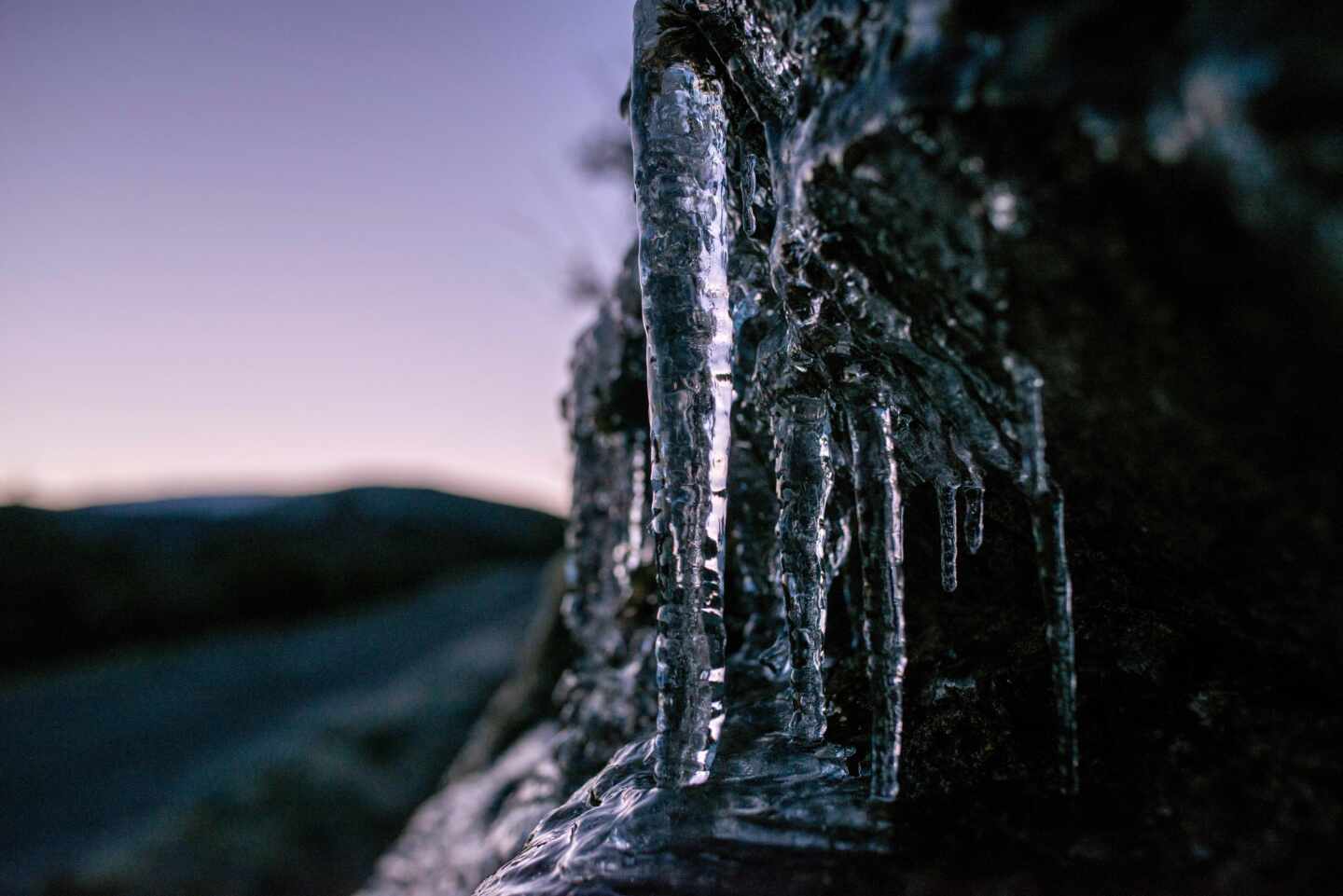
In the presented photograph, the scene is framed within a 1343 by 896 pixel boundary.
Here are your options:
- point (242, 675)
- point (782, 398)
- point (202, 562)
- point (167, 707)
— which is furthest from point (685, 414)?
point (202, 562)

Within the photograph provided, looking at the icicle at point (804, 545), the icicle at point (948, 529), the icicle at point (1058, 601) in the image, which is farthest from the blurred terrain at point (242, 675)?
the icicle at point (1058, 601)

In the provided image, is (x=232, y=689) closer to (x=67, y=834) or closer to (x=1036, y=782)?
(x=67, y=834)

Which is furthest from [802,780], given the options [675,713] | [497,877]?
[497,877]

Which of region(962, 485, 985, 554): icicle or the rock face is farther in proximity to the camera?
region(962, 485, 985, 554): icicle

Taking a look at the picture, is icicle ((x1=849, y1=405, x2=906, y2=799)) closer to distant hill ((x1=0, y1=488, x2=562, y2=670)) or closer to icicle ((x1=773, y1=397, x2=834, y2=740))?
icicle ((x1=773, y1=397, x2=834, y2=740))

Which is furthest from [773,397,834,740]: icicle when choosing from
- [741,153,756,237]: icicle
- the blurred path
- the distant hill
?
the distant hill

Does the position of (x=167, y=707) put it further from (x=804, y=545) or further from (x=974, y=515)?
(x=974, y=515)

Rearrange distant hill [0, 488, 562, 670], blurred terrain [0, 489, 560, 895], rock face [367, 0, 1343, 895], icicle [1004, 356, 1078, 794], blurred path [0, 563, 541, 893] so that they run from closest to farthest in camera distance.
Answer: rock face [367, 0, 1343, 895]
icicle [1004, 356, 1078, 794]
blurred terrain [0, 489, 560, 895]
blurred path [0, 563, 541, 893]
distant hill [0, 488, 562, 670]

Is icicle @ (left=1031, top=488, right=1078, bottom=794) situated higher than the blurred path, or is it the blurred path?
icicle @ (left=1031, top=488, right=1078, bottom=794)
